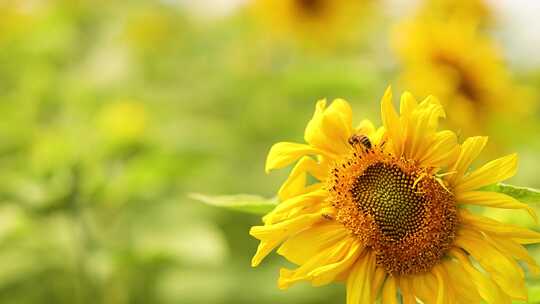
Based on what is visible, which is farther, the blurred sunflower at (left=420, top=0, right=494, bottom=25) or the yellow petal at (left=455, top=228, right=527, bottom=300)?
the blurred sunflower at (left=420, top=0, right=494, bottom=25)

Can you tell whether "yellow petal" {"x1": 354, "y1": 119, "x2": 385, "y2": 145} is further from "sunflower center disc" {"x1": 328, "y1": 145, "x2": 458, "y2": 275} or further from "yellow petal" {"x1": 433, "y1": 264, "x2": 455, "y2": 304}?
"yellow petal" {"x1": 433, "y1": 264, "x2": 455, "y2": 304}

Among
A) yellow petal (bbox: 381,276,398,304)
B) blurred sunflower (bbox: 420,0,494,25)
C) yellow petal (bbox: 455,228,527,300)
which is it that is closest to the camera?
yellow petal (bbox: 455,228,527,300)

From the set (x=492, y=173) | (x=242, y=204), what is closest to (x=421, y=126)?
(x=492, y=173)

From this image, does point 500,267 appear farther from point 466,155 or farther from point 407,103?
point 407,103

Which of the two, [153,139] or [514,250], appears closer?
[514,250]

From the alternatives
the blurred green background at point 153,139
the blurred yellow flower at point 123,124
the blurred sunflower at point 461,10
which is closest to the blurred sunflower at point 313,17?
the blurred green background at point 153,139

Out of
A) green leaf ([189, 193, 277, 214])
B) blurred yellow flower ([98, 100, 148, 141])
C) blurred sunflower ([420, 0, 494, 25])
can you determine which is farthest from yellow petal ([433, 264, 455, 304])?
blurred sunflower ([420, 0, 494, 25])

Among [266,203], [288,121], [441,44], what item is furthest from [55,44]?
[266,203]
